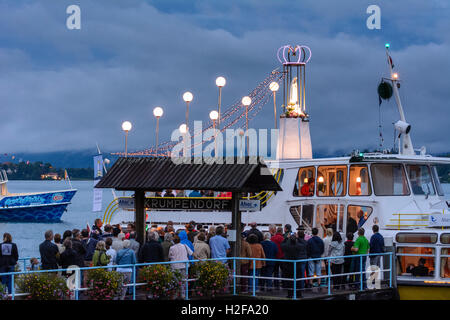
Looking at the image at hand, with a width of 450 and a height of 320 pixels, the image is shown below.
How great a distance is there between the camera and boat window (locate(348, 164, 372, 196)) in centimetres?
2347

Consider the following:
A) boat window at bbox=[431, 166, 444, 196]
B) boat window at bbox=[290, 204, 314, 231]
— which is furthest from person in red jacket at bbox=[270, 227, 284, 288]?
boat window at bbox=[431, 166, 444, 196]

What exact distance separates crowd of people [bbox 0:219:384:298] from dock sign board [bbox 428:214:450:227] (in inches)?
84.7

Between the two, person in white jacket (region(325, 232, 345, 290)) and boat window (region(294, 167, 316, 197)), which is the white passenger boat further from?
person in white jacket (region(325, 232, 345, 290))

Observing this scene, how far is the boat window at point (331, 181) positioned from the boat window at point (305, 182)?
29 centimetres

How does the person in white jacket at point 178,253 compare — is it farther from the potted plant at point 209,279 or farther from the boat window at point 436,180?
the boat window at point 436,180

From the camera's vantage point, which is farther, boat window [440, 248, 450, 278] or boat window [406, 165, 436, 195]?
boat window [406, 165, 436, 195]

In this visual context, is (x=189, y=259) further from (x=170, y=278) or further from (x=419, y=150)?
(x=419, y=150)

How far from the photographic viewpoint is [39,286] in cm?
1520

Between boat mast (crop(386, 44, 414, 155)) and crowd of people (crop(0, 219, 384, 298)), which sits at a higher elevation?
boat mast (crop(386, 44, 414, 155))

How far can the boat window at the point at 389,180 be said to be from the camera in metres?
23.2

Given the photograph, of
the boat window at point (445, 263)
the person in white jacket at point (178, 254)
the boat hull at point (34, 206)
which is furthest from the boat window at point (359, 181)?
the boat hull at point (34, 206)

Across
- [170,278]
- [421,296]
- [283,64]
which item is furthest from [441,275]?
[283,64]

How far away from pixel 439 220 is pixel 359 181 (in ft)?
9.99

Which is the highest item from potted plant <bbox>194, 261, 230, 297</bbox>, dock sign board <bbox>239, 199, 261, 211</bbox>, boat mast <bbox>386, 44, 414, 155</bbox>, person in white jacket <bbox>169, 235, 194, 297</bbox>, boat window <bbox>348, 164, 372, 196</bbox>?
boat mast <bbox>386, 44, 414, 155</bbox>
